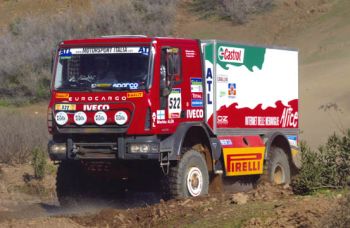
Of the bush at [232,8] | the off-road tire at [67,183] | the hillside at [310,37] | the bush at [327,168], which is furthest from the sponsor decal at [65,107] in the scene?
the bush at [232,8]

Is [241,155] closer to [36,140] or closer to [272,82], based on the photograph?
[272,82]

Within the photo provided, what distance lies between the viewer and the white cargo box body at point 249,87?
53.7 ft

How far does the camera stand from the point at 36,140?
23.6 meters

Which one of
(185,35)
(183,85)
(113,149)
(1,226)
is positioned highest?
(185,35)

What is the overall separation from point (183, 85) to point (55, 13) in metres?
40.0

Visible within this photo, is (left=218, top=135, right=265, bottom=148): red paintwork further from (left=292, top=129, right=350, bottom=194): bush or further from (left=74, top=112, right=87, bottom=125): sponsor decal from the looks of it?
(left=292, top=129, right=350, bottom=194): bush

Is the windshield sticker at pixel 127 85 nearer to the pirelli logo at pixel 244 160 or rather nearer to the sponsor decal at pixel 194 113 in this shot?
the sponsor decal at pixel 194 113

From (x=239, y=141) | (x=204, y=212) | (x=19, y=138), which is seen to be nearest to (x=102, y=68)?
(x=239, y=141)

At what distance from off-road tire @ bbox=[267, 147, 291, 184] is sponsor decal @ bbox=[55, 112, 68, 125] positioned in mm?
4833

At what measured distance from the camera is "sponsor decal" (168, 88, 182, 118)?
A: 49.0 ft

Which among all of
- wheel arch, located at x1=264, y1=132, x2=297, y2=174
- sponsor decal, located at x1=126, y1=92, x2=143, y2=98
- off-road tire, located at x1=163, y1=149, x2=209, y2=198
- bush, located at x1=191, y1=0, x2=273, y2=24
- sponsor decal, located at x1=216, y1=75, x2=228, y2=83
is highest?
bush, located at x1=191, y1=0, x2=273, y2=24

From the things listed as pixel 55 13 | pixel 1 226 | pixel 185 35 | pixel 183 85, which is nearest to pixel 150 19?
pixel 185 35

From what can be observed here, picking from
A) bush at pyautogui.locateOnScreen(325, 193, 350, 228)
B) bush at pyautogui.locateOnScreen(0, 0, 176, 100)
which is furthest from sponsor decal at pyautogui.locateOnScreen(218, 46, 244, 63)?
bush at pyautogui.locateOnScreen(0, 0, 176, 100)

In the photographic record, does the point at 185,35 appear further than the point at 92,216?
Yes
